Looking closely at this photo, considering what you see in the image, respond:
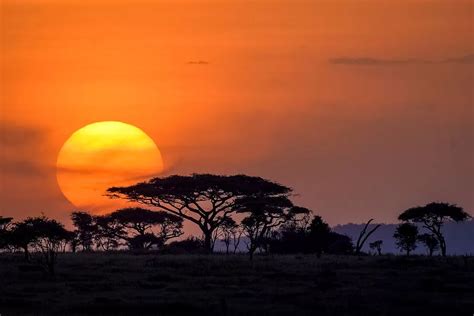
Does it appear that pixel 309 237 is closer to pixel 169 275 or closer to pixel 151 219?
pixel 151 219

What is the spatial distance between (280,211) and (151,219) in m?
21.1

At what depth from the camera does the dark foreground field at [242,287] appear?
43500 millimetres

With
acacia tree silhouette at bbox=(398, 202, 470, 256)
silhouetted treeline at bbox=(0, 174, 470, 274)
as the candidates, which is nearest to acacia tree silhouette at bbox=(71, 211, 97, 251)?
silhouetted treeline at bbox=(0, 174, 470, 274)

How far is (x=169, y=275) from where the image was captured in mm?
59906

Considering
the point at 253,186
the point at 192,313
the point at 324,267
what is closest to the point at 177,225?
the point at 253,186

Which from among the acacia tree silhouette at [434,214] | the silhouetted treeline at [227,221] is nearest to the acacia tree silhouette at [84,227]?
the silhouetted treeline at [227,221]

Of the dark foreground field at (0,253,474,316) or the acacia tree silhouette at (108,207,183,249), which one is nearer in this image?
the dark foreground field at (0,253,474,316)

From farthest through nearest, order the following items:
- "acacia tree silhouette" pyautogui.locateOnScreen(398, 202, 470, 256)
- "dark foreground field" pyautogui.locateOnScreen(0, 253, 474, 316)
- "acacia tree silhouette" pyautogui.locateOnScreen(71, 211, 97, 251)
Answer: "acacia tree silhouette" pyautogui.locateOnScreen(71, 211, 97, 251) < "acacia tree silhouette" pyautogui.locateOnScreen(398, 202, 470, 256) < "dark foreground field" pyautogui.locateOnScreen(0, 253, 474, 316)

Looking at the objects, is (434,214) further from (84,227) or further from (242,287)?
(242,287)

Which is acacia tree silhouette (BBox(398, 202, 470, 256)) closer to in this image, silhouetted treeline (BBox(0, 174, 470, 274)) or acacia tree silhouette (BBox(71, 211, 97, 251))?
silhouetted treeline (BBox(0, 174, 470, 274))

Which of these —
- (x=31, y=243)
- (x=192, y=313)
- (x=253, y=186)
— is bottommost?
(x=192, y=313)

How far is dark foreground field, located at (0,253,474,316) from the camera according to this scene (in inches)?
1713

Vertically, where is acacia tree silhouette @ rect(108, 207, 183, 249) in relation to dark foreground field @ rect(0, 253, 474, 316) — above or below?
above

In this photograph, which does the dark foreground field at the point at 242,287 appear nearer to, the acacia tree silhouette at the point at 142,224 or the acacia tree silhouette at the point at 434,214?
the acacia tree silhouette at the point at 434,214
